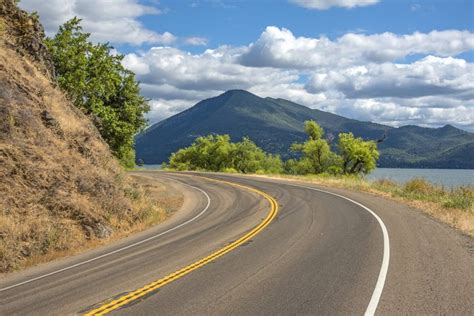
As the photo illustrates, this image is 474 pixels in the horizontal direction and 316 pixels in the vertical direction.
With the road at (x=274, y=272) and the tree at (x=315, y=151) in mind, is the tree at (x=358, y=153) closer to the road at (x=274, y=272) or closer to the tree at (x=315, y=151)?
the tree at (x=315, y=151)

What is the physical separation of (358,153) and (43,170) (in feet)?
226

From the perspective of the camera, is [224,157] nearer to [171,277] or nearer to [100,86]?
[100,86]

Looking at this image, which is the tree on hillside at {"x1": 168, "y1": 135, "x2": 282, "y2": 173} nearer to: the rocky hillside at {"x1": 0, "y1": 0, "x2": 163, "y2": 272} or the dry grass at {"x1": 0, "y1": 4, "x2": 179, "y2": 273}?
the rocky hillside at {"x1": 0, "y1": 0, "x2": 163, "y2": 272}

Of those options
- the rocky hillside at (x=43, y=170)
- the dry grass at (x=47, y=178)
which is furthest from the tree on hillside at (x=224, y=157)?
the dry grass at (x=47, y=178)

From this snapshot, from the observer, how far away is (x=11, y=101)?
19875mm

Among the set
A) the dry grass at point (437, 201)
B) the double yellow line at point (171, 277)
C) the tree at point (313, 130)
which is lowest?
the double yellow line at point (171, 277)

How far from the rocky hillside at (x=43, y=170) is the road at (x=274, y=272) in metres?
1.61

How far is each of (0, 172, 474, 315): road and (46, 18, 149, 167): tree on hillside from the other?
18.4 meters

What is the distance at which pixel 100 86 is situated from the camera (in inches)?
1337

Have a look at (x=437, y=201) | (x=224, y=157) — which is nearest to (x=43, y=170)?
(x=437, y=201)

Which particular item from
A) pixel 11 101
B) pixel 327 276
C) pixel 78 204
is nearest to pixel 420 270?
pixel 327 276

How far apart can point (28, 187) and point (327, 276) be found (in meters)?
12.8

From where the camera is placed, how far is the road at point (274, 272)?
823 cm

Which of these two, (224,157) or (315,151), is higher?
(315,151)
